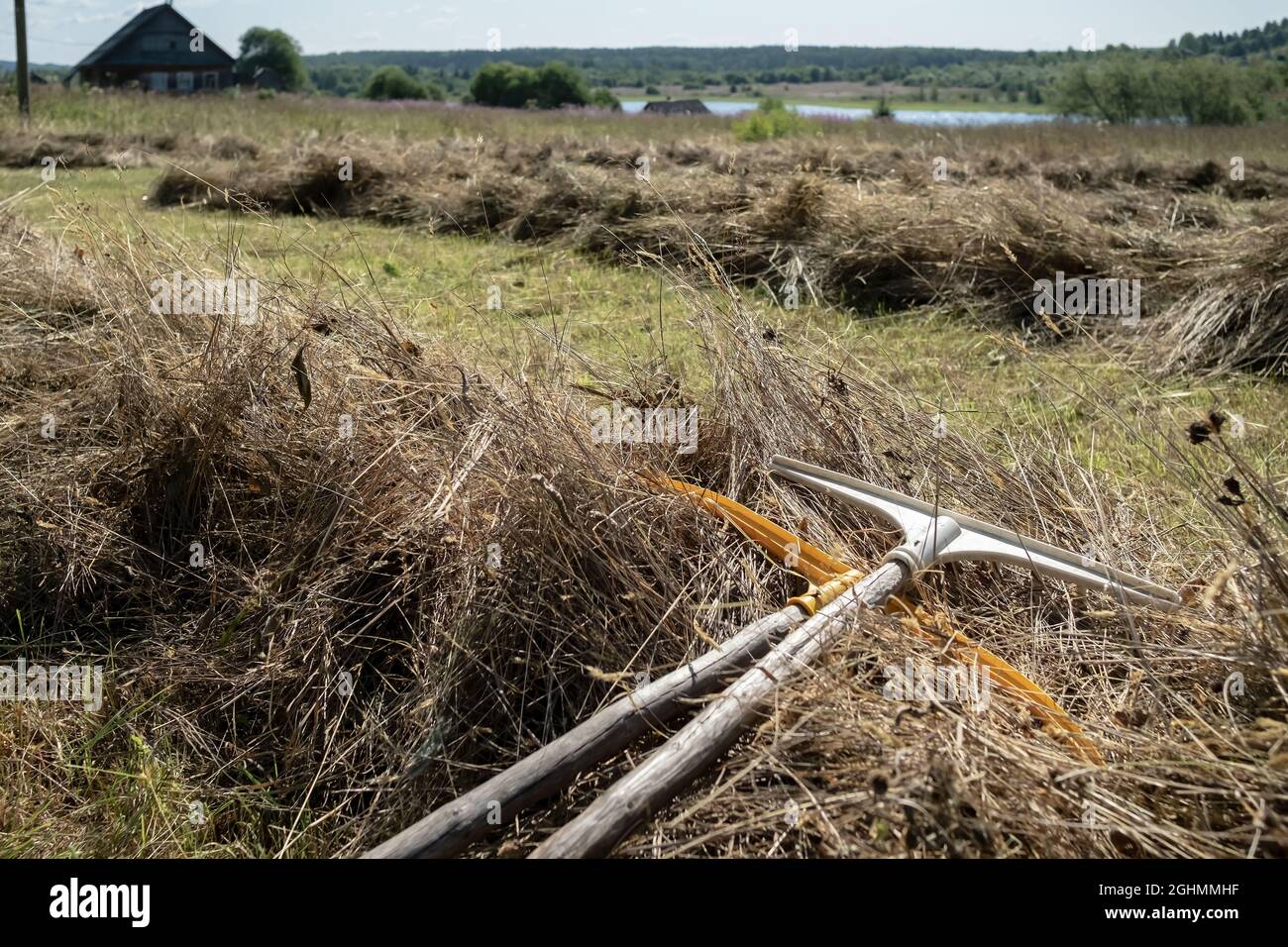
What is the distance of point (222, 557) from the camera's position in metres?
2.64

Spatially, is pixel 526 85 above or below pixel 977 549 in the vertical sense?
above

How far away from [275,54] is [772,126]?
2372 inches

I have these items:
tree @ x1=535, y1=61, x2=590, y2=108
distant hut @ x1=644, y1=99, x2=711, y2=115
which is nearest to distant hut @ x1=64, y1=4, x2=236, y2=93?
tree @ x1=535, y1=61, x2=590, y2=108

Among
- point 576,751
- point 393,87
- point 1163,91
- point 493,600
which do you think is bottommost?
point 576,751

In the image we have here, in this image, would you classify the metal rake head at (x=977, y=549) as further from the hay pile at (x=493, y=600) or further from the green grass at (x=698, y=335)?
the green grass at (x=698, y=335)

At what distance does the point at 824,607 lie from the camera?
207 centimetres

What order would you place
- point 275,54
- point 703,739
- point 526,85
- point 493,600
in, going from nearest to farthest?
point 703,739 → point 493,600 → point 526,85 → point 275,54

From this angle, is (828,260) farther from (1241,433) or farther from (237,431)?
(237,431)

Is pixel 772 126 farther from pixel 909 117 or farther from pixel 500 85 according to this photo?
pixel 500 85

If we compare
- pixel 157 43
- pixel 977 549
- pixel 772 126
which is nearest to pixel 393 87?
pixel 157 43

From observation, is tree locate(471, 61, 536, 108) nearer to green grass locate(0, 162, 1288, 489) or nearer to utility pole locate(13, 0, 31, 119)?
utility pole locate(13, 0, 31, 119)

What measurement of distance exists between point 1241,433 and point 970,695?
2837mm

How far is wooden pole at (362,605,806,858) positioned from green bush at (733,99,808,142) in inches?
513
